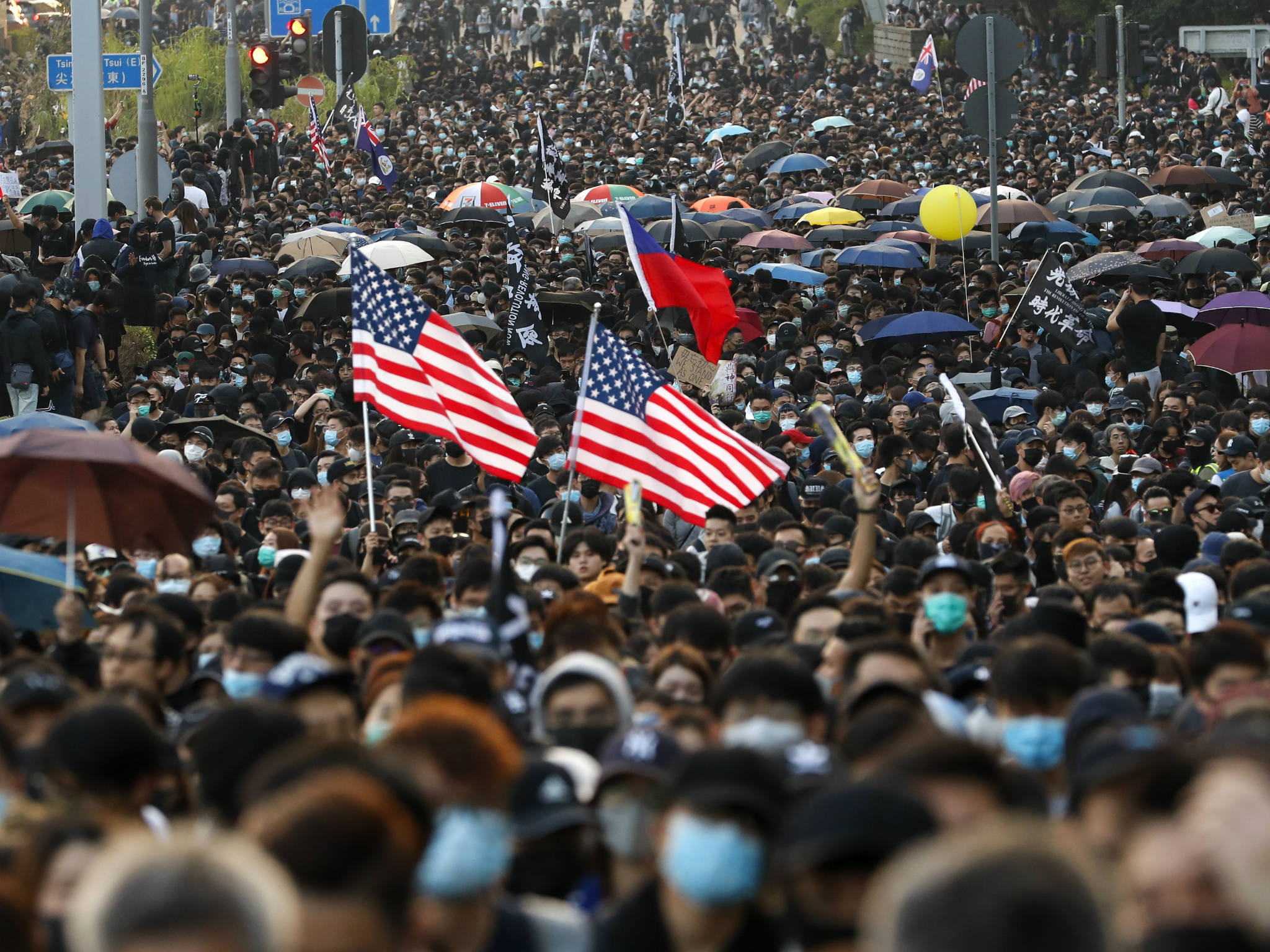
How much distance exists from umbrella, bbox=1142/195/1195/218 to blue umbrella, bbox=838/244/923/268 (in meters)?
6.39

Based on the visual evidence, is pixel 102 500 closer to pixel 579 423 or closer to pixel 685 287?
pixel 579 423

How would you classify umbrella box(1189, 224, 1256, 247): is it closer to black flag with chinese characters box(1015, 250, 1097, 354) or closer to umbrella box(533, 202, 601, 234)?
umbrella box(533, 202, 601, 234)

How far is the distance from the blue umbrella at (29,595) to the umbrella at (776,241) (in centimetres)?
1715

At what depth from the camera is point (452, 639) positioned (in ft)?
19.4

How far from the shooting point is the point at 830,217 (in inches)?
1047

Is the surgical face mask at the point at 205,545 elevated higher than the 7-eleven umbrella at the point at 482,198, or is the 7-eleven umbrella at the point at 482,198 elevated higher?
the 7-eleven umbrella at the point at 482,198

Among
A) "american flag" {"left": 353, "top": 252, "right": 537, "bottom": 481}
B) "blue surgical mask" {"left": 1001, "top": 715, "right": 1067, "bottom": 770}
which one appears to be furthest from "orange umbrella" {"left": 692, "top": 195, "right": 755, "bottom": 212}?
"blue surgical mask" {"left": 1001, "top": 715, "right": 1067, "bottom": 770}

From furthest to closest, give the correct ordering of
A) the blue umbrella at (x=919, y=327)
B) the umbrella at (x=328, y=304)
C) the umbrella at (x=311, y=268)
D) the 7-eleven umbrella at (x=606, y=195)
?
the 7-eleven umbrella at (x=606, y=195), the umbrella at (x=311, y=268), the umbrella at (x=328, y=304), the blue umbrella at (x=919, y=327)

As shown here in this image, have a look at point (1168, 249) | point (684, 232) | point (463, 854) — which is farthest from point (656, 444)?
point (1168, 249)

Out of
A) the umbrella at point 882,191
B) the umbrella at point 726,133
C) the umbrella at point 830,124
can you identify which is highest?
the umbrella at point 830,124

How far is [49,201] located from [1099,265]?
14.8 meters

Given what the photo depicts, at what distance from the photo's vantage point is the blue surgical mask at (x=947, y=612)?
7.12 meters

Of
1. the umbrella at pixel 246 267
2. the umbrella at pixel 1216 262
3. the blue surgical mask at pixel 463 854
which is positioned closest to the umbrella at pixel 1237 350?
the umbrella at pixel 1216 262

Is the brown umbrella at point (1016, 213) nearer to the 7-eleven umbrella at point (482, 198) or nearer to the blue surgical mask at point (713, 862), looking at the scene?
the 7-eleven umbrella at point (482, 198)
